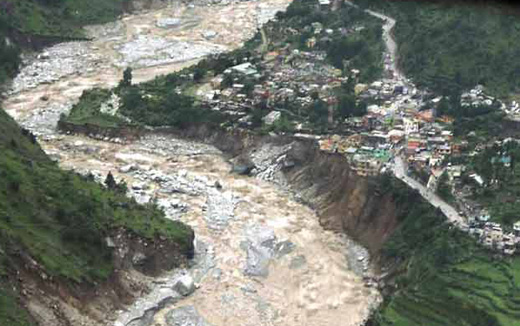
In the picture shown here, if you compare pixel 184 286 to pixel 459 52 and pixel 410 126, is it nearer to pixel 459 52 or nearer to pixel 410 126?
pixel 410 126

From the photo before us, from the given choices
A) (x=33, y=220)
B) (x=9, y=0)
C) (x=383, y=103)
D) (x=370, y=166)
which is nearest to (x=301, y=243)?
(x=370, y=166)

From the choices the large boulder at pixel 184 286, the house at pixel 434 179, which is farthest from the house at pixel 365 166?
the large boulder at pixel 184 286

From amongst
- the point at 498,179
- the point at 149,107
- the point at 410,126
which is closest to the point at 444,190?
the point at 498,179

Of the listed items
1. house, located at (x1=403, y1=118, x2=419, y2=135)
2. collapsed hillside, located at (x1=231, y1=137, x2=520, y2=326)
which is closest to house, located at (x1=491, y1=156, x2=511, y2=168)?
collapsed hillside, located at (x1=231, y1=137, x2=520, y2=326)

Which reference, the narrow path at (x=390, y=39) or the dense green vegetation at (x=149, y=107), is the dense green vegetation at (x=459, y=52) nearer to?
the narrow path at (x=390, y=39)

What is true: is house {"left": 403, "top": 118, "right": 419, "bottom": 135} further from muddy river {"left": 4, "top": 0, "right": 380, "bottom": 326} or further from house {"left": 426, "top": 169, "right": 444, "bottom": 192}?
muddy river {"left": 4, "top": 0, "right": 380, "bottom": 326}
